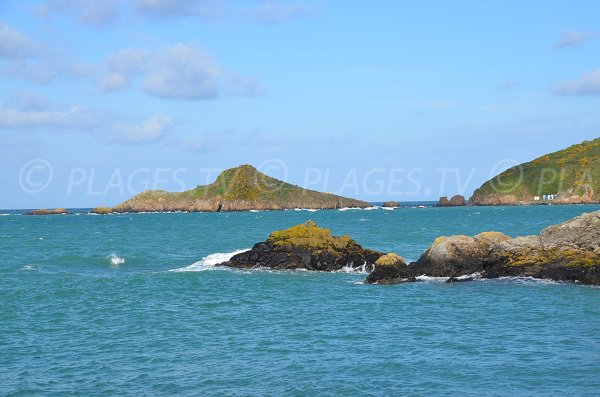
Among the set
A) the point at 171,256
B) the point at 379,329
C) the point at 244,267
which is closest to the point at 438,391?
the point at 379,329

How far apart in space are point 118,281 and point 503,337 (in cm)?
2718

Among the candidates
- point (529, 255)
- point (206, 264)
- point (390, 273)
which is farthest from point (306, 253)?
point (529, 255)

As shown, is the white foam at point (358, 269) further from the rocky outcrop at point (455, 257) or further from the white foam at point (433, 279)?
the white foam at point (433, 279)

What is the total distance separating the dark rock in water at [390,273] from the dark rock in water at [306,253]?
603cm

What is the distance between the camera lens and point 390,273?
4059cm

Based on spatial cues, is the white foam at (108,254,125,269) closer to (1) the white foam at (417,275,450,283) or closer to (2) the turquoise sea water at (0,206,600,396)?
(2) the turquoise sea water at (0,206,600,396)

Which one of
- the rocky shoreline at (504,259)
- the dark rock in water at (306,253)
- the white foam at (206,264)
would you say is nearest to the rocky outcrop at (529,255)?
the rocky shoreline at (504,259)

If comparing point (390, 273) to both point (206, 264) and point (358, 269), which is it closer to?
point (358, 269)

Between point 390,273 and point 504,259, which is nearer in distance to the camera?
point 390,273

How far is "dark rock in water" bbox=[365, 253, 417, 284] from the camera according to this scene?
40281 millimetres

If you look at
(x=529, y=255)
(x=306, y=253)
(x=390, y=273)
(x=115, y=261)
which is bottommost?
(x=115, y=261)

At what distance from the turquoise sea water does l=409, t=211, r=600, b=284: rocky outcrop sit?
5.50 ft

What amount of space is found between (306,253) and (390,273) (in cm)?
965

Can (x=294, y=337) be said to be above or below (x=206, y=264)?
below
